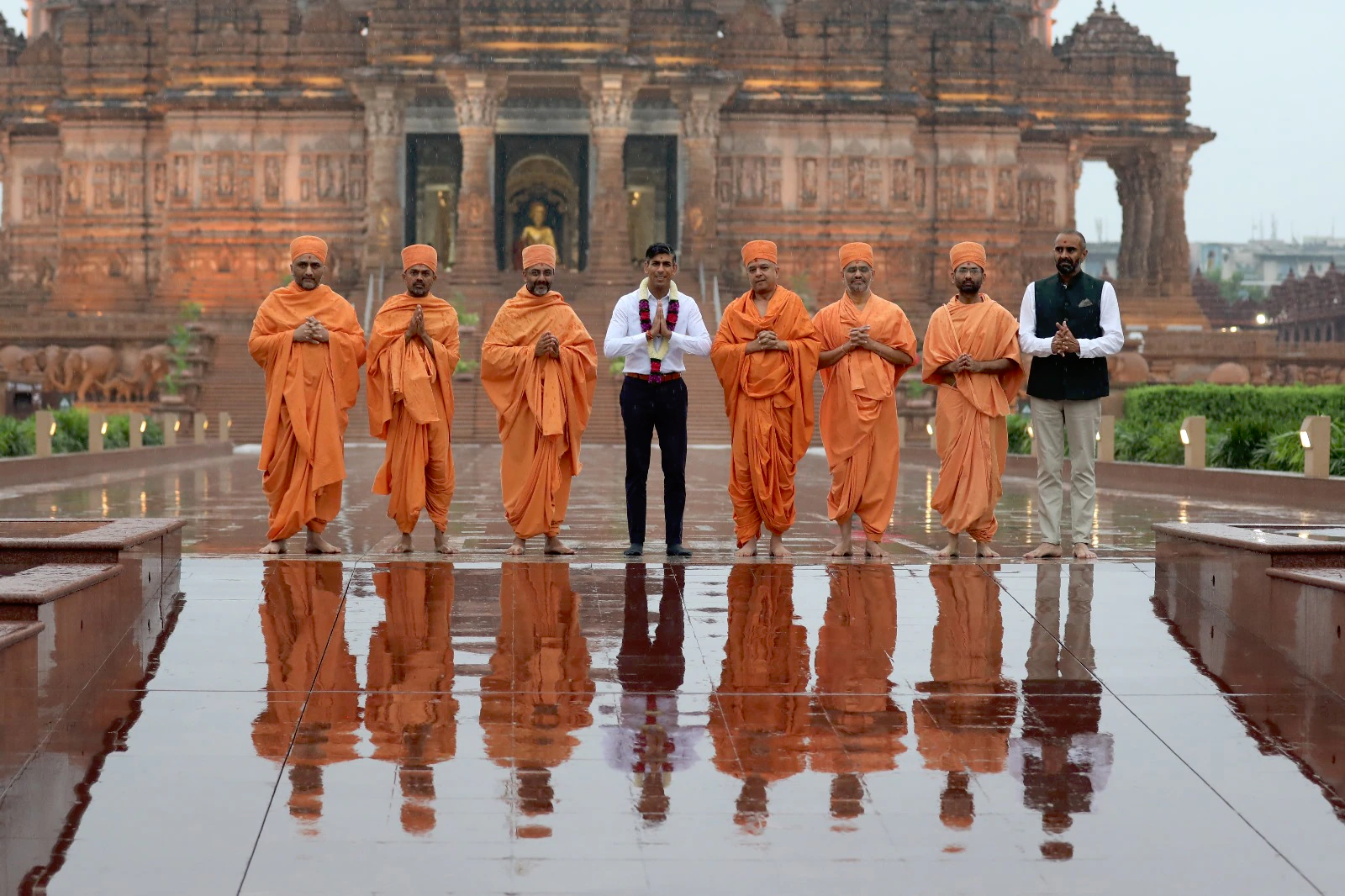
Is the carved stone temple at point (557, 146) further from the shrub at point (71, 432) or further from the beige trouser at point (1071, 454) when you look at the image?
the beige trouser at point (1071, 454)

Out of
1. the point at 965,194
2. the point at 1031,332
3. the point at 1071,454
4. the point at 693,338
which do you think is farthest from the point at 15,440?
the point at 965,194

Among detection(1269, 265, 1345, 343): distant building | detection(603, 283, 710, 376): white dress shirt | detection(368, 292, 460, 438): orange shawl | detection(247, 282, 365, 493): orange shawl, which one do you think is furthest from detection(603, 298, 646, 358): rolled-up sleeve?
detection(1269, 265, 1345, 343): distant building

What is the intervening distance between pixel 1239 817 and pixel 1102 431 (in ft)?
54.4

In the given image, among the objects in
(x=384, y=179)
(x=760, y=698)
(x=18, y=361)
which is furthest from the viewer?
(x=384, y=179)

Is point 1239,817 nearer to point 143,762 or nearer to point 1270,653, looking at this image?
point 1270,653

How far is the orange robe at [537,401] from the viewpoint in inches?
408

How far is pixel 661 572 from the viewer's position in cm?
915

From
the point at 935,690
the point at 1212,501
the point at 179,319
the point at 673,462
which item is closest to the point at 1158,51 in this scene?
the point at 179,319

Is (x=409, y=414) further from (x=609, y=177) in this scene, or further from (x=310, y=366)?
(x=609, y=177)

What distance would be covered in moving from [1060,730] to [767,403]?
174 inches

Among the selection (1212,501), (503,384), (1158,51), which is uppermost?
(1158,51)

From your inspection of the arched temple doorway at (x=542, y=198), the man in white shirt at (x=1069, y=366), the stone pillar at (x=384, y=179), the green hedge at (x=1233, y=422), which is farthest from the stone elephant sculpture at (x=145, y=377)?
the man in white shirt at (x=1069, y=366)

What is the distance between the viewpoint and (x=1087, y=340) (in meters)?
10.2

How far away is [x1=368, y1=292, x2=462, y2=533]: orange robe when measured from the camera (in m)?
10.6
